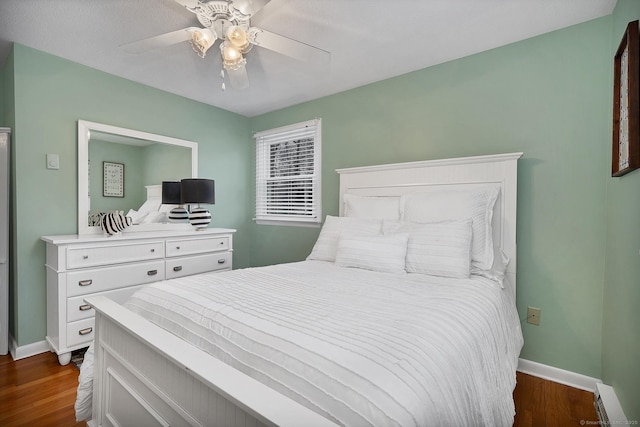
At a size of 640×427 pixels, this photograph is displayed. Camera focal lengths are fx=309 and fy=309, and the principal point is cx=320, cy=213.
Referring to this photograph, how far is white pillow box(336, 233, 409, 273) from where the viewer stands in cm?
195

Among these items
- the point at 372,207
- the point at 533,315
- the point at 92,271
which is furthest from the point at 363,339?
the point at 92,271

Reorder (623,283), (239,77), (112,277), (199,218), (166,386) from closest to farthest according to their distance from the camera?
1. (166,386)
2. (623,283)
3. (239,77)
4. (112,277)
5. (199,218)

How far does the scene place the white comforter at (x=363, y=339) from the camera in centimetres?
76

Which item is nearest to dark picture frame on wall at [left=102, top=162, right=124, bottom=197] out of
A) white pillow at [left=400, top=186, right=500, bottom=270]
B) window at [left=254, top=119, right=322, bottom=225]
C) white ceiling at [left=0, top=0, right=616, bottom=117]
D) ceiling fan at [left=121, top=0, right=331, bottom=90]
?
white ceiling at [left=0, top=0, right=616, bottom=117]

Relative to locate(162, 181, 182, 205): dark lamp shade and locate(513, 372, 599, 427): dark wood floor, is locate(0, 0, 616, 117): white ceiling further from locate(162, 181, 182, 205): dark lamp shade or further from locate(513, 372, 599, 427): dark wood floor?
locate(513, 372, 599, 427): dark wood floor

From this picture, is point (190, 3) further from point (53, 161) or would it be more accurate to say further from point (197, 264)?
point (197, 264)

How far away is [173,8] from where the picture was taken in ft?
6.07

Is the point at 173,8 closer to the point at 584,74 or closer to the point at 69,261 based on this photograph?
the point at 69,261

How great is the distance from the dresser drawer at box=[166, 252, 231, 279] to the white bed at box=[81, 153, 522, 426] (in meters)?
1.26

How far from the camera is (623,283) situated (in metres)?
1.53

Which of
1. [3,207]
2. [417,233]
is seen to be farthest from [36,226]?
[417,233]

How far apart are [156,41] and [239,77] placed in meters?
0.48

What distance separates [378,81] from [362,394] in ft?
9.10

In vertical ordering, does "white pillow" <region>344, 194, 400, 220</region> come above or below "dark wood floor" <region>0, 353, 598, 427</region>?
above
